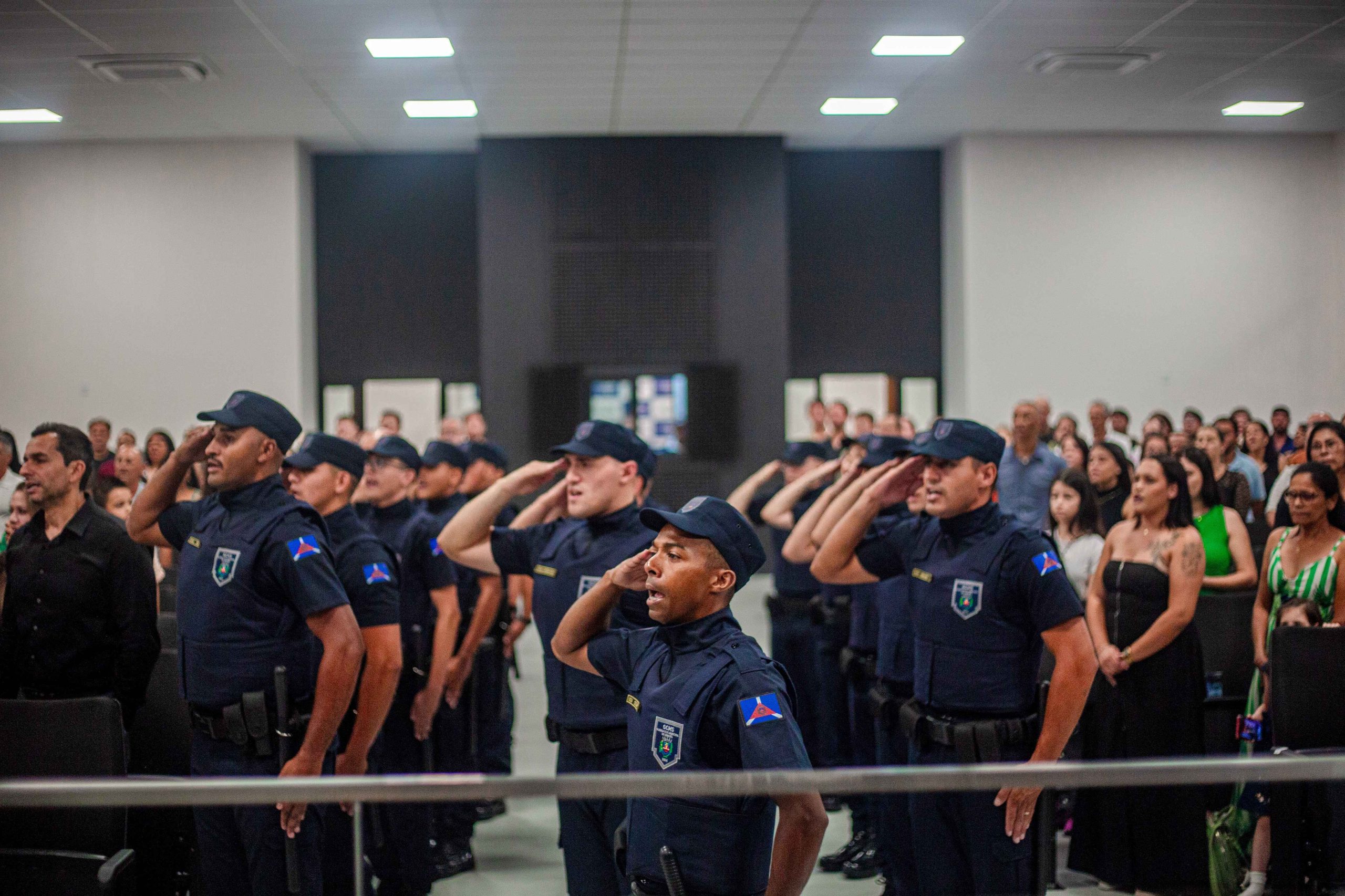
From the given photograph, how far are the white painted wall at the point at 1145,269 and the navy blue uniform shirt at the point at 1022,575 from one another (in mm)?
10396

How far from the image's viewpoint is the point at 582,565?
11.2 feet

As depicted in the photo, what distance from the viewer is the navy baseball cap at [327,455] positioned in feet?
13.3

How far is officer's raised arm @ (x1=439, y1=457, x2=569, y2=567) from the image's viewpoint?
144 inches

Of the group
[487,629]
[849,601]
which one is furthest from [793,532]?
[487,629]

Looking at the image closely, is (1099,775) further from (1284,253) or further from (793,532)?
(1284,253)

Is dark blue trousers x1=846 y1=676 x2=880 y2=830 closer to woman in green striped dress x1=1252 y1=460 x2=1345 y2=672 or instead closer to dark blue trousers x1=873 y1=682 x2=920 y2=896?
dark blue trousers x1=873 y1=682 x2=920 y2=896

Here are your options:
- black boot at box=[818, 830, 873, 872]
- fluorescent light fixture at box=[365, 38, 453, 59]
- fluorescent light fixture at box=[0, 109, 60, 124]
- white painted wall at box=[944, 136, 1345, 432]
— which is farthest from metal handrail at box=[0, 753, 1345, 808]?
white painted wall at box=[944, 136, 1345, 432]

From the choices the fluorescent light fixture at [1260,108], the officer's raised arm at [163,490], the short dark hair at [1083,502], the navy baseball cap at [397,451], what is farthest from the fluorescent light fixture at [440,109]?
the officer's raised arm at [163,490]

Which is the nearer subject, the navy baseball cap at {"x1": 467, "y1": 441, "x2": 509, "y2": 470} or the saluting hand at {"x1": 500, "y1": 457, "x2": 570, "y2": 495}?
the saluting hand at {"x1": 500, "y1": 457, "x2": 570, "y2": 495}

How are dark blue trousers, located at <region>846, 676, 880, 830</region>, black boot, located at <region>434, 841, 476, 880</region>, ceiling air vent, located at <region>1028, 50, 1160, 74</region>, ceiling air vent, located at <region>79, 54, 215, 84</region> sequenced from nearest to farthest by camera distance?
1. black boot, located at <region>434, 841, 476, 880</region>
2. dark blue trousers, located at <region>846, 676, 880, 830</region>
3. ceiling air vent, located at <region>79, 54, 215, 84</region>
4. ceiling air vent, located at <region>1028, 50, 1160, 74</region>

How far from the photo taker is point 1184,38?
9.67 meters

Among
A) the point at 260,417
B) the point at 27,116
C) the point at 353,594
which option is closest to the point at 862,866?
the point at 353,594

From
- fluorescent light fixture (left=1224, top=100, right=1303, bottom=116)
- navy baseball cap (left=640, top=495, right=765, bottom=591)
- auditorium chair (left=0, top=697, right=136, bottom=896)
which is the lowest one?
auditorium chair (left=0, top=697, right=136, bottom=896)

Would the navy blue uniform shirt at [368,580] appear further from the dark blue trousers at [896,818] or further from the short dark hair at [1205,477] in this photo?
the short dark hair at [1205,477]
